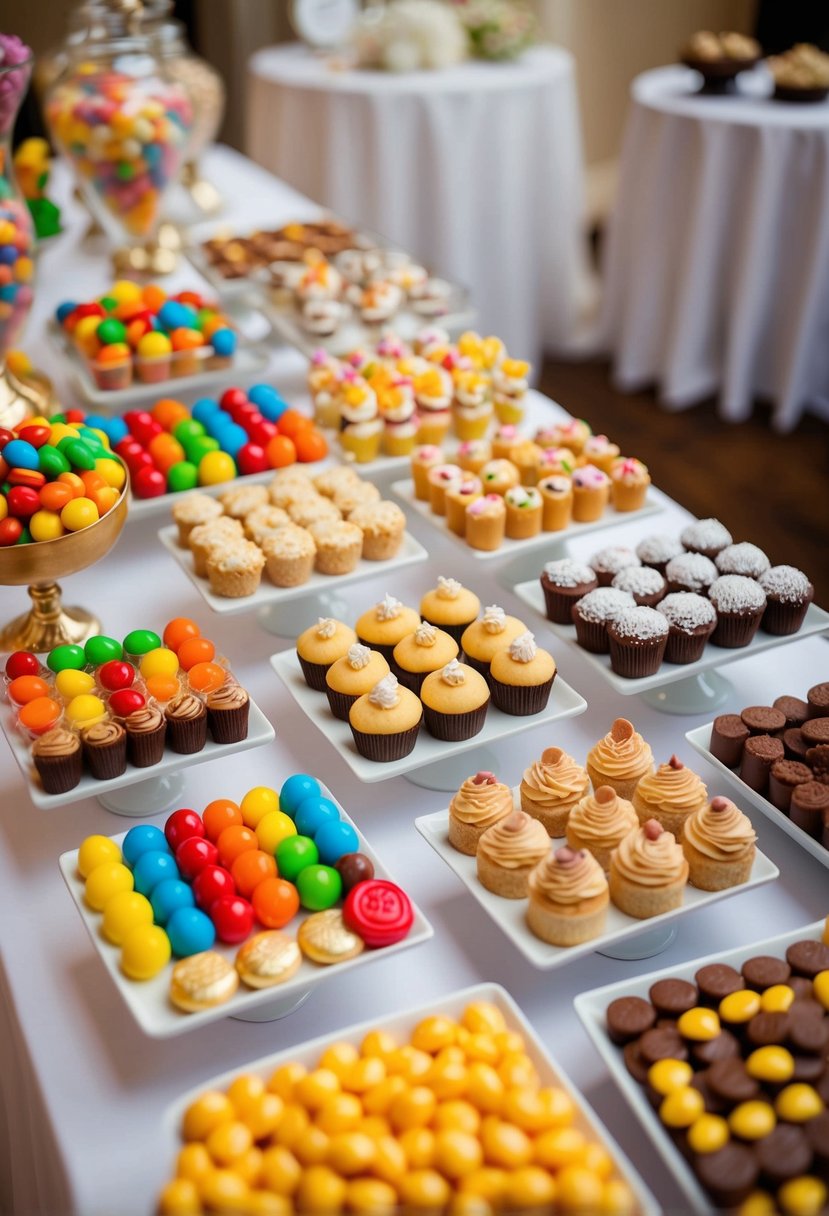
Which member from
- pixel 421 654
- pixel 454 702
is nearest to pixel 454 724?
pixel 454 702

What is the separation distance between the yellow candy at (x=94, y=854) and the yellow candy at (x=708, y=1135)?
0.66 metres

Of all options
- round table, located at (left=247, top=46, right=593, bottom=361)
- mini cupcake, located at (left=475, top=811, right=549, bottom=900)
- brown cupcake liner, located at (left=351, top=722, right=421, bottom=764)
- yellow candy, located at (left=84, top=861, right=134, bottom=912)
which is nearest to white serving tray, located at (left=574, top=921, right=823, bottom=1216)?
mini cupcake, located at (left=475, top=811, right=549, bottom=900)

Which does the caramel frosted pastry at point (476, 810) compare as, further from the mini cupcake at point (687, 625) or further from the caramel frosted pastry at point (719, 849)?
the mini cupcake at point (687, 625)

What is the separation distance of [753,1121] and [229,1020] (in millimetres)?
538

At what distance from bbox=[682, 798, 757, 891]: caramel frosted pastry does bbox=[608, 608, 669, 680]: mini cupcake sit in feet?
0.96

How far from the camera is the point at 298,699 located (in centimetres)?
154

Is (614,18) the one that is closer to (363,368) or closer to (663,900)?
(363,368)

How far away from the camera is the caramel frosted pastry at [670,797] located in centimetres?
132

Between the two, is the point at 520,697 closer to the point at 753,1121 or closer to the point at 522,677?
the point at 522,677

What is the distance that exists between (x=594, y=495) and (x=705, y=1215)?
1105 millimetres

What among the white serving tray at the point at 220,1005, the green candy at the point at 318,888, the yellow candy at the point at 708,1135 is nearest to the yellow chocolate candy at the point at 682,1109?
the yellow candy at the point at 708,1135

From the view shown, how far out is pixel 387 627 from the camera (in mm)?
1592

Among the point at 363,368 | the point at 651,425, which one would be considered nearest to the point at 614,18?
the point at 651,425

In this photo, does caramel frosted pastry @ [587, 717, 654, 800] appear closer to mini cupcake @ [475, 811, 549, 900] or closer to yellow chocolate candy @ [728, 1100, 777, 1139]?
mini cupcake @ [475, 811, 549, 900]
